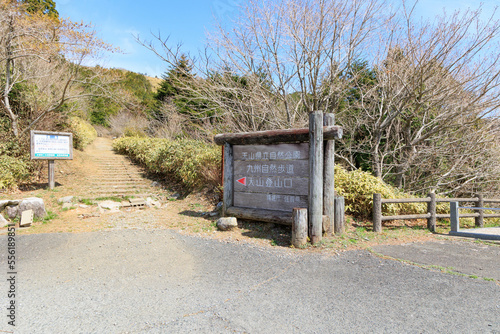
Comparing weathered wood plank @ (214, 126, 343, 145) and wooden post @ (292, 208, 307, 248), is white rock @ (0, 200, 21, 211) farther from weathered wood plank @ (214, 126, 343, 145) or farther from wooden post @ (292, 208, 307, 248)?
wooden post @ (292, 208, 307, 248)

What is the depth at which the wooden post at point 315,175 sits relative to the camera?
474 centimetres

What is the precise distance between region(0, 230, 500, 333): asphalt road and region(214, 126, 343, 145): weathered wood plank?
196 centimetres

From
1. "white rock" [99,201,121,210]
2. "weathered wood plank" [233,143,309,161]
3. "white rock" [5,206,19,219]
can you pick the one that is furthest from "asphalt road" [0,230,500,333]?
"white rock" [99,201,121,210]

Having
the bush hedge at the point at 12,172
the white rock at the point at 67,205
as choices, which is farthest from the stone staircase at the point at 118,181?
the bush hedge at the point at 12,172

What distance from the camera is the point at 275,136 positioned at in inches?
210

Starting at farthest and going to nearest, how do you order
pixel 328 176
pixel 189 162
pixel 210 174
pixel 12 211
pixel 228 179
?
pixel 189 162, pixel 210 174, pixel 228 179, pixel 12 211, pixel 328 176

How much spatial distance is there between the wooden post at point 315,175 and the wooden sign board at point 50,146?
27.1 ft

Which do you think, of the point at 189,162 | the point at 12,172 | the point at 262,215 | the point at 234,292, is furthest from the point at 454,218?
the point at 12,172

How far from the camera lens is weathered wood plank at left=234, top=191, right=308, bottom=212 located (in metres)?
5.22

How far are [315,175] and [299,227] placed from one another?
905 millimetres

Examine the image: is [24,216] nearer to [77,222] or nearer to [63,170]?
[77,222]

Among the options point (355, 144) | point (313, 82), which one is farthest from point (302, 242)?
point (355, 144)

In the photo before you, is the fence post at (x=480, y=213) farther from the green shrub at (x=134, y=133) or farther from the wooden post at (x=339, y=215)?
the green shrub at (x=134, y=133)

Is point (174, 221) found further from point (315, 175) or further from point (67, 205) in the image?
point (315, 175)
